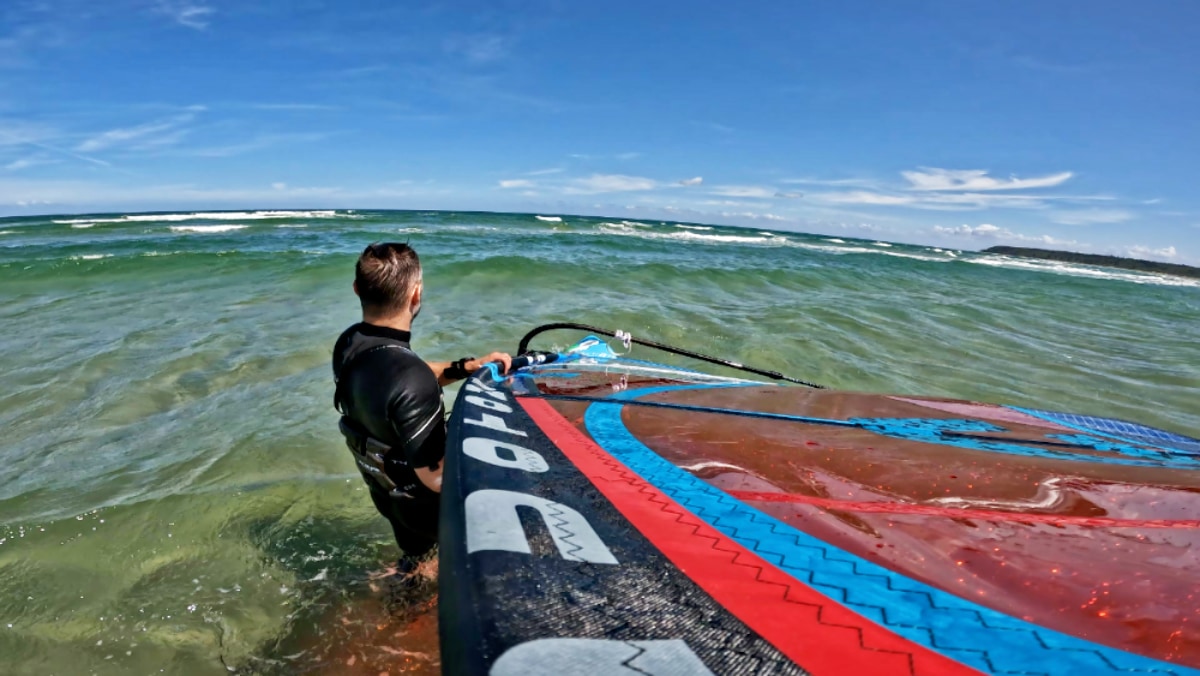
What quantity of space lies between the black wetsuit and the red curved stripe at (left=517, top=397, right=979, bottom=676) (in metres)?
0.85

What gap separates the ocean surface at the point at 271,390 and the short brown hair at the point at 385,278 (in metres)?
→ 1.45

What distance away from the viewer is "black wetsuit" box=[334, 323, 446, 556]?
2363 millimetres

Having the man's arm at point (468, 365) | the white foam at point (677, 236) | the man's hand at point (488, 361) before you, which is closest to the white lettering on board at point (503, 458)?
the man's arm at point (468, 365)

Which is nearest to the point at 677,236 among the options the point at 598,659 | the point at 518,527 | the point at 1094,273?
the point at 518,527

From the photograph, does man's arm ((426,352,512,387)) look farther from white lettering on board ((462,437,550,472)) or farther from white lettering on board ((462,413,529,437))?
white lettering on board ((462,437,550,472))

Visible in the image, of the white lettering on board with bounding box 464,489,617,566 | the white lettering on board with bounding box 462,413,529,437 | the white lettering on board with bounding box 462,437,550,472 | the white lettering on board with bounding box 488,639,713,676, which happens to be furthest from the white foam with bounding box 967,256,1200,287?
the white lettering on board with bounding box 488,639,713,676

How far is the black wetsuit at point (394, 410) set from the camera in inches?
93.0

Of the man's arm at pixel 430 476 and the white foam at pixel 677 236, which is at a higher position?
the white foam at pixel 677 236

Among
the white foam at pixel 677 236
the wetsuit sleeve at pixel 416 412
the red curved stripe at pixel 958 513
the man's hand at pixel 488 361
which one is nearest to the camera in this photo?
the red curved stripe at pixel 958 513

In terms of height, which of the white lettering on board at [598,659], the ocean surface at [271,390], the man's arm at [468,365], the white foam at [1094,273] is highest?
the white foam at [1094,273]

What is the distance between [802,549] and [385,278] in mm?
1839

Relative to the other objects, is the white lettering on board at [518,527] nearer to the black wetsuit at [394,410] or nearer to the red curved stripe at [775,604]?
the red curved stripe at [775,604]

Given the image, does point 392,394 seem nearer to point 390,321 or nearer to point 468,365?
point 390,321

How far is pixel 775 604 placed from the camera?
1315 mm
